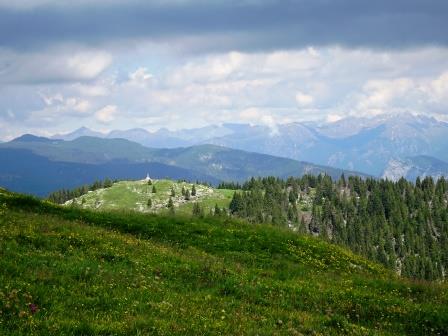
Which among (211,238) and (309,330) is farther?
(211,238)

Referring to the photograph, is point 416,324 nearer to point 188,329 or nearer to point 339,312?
point 339,312

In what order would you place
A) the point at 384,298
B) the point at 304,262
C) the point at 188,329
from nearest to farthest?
the point at 188,329, the point at 384,298, the point at 304,262

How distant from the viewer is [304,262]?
107 feet

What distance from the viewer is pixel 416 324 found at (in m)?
19.8

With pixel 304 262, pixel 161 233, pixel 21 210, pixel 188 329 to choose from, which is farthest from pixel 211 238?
pixel 188 329

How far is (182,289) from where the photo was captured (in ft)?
66.9

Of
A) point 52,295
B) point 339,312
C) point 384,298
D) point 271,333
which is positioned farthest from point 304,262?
point 52,295

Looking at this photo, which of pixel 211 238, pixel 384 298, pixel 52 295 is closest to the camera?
pixel 52 295

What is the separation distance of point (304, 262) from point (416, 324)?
1307 centimetres

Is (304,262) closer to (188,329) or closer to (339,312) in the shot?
(339,312)

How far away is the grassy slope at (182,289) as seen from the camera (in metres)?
15.4

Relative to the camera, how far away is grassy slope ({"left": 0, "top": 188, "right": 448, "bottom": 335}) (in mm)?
15391

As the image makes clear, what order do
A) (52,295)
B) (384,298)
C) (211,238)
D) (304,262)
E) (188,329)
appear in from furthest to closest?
(211,238) → (304,262) → (384,298) → (52,295) → (188,329)

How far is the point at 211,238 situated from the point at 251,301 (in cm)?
1496
